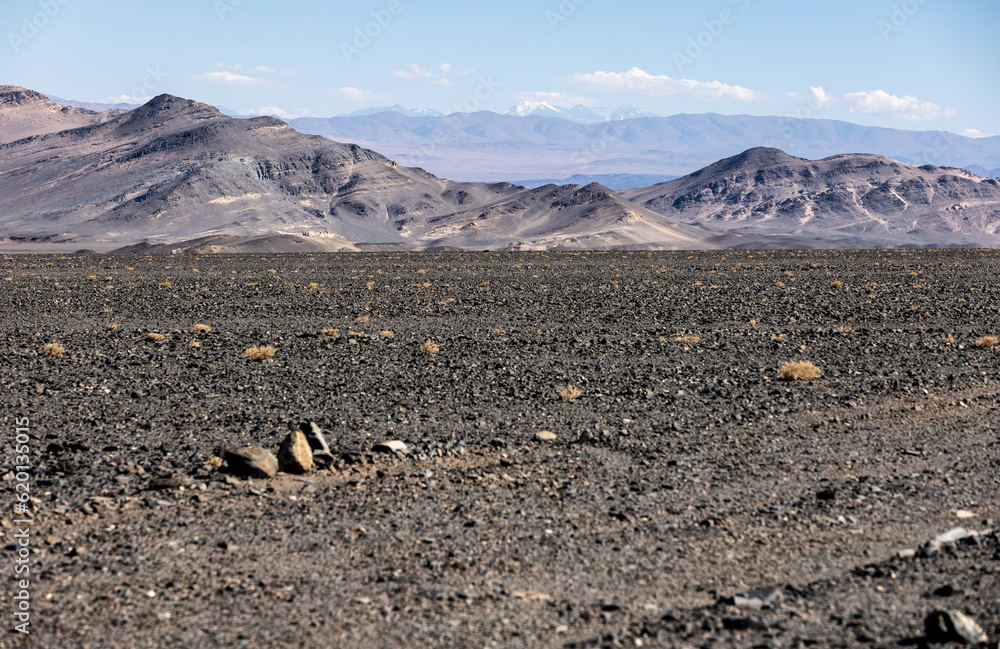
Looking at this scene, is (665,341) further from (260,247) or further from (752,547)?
(260,247)

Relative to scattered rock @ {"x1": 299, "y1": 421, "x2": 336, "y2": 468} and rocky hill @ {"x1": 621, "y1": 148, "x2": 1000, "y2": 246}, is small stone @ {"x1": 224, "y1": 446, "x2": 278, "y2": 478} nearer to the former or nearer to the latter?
scattered rock @ {"x1": 299, "y1": 421, "x2": 336, "y2": 468}

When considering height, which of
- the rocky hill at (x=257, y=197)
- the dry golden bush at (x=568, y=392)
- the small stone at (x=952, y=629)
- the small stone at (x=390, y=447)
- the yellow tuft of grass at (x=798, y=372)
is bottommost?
the small stone at (x=390, y=447)

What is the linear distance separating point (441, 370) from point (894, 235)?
154 metres

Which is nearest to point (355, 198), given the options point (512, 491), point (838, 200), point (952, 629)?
point (838, 200)

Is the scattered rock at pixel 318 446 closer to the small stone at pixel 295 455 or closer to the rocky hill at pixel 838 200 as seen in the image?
the small stone at pixel 295 455

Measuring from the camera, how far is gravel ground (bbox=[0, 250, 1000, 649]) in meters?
5.41

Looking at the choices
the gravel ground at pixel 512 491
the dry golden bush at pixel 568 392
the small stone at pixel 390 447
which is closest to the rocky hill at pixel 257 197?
the gravel ground at pixel 512 491

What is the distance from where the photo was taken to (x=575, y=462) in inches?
350

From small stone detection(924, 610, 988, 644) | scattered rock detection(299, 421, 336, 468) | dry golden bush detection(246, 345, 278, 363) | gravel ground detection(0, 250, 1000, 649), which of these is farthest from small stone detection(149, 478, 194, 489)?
dry golden bush detection(246, 345, 278, 363)

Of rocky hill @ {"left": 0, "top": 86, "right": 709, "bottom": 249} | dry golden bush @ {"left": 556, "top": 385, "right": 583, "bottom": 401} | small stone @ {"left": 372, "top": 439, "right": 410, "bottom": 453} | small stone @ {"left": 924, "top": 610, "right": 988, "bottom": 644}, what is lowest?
small stone @ {"left": 372, "top": 439, "right": 410, "bottom": 453}

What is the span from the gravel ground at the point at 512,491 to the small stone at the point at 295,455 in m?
0.18

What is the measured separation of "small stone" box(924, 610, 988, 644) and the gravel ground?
0.10 meters

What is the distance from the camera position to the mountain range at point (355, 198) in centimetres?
11969

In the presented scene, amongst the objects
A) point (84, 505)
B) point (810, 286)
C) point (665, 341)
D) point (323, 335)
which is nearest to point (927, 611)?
point (84, 505)
